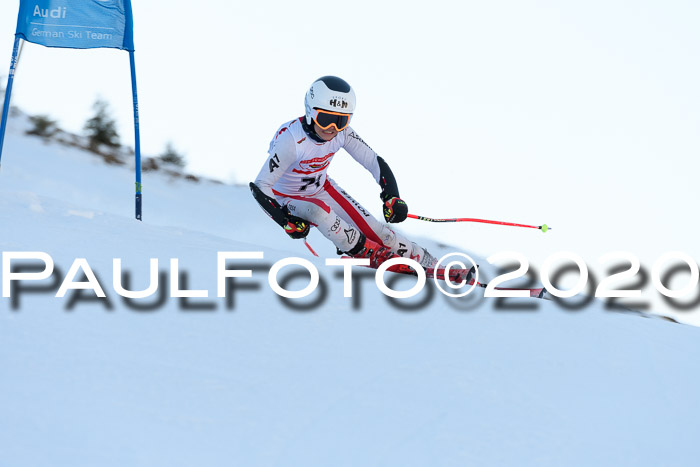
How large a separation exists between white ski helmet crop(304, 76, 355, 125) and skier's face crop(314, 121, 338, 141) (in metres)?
0.08

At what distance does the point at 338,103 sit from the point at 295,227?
0.91 meters

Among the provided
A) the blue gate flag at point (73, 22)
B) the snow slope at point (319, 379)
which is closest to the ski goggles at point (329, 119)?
the snow slope at point (319, 379)

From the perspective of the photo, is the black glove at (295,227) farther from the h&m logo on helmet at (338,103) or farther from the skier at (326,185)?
the h&m logo on helmet at (338,103)

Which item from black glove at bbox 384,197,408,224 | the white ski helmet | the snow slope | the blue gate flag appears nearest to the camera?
the snow slope

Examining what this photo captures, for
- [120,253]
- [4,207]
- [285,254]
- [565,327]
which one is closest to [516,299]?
[565,327]

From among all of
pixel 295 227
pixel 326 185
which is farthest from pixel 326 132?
pixel 295 227

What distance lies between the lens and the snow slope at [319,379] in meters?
2.47

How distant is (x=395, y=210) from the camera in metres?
5.50

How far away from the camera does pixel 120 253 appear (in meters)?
4.04

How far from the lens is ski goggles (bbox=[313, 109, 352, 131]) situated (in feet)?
17.2

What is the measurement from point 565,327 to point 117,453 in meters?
2.29

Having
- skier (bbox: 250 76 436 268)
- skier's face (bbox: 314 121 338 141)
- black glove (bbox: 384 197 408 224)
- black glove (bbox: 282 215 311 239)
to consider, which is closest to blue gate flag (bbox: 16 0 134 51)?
skier (bbox: 250 76 436 268)

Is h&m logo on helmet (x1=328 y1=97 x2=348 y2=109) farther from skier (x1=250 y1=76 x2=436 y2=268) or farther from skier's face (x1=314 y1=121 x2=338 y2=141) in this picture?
skier's face (x1=314 y1=121 x2=338 y2=141)

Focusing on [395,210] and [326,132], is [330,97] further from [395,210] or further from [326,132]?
[395,210]
